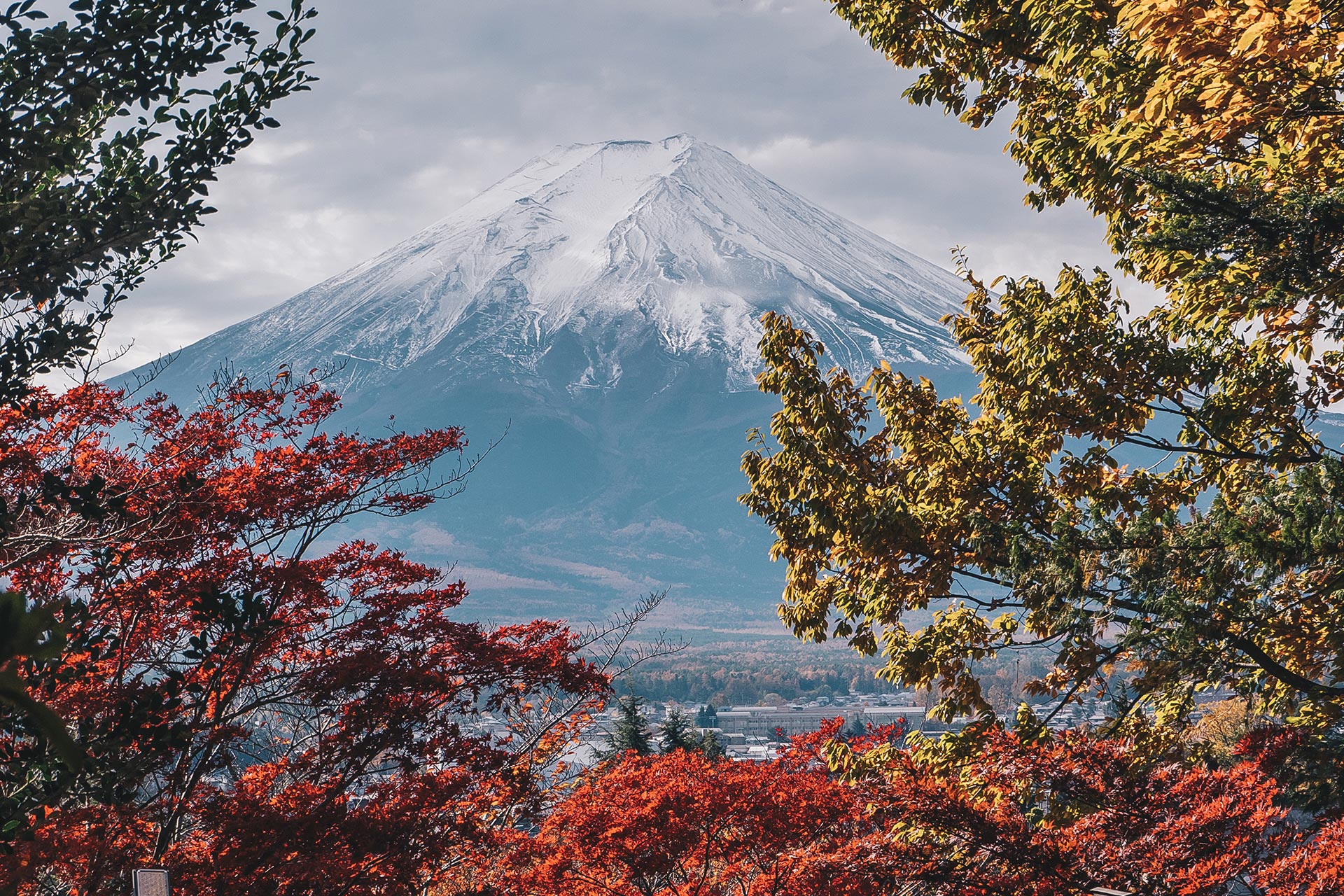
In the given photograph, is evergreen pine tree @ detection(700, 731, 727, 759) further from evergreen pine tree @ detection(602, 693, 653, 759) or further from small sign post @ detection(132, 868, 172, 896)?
small sign post @ detection(132, 868, 172, 896)

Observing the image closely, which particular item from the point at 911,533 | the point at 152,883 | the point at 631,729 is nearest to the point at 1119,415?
the point at 911,533

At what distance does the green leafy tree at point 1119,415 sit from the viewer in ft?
14.4

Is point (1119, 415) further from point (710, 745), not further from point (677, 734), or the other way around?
point (710, 745)

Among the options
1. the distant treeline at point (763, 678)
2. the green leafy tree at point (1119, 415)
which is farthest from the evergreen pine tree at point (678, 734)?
the distant treeline at point (763, 678)

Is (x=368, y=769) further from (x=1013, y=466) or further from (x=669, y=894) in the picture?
(x=1013, y=466)

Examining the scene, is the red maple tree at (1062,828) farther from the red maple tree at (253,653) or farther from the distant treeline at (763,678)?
the distant treeline at (763,678)

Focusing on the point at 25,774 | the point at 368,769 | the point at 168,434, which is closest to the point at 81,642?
the point at 25,774

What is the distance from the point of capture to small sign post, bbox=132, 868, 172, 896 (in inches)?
102

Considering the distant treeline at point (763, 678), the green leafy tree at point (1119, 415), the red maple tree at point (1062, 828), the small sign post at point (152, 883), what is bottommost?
the distant treeline at point (763, 678)

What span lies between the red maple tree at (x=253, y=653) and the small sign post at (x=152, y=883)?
1.60m

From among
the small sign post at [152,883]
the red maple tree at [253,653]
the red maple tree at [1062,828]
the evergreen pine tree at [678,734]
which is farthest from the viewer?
the evergreen pine tree at [678,734]

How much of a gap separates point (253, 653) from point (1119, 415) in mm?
5945

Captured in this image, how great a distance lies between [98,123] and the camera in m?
4.18

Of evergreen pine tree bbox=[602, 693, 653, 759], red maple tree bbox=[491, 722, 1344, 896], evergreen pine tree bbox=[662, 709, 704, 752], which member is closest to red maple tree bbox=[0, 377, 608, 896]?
red maple tree bbox=[491, 722, 1344, 896]
